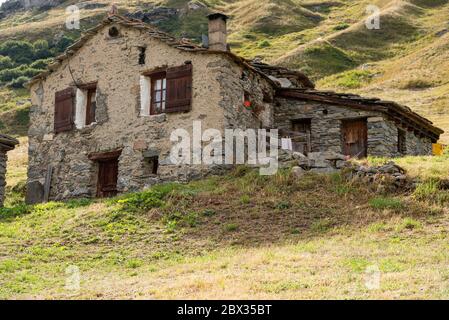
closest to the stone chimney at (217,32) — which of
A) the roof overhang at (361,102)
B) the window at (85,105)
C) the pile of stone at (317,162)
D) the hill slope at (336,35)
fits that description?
the roof overhang at (361,102)

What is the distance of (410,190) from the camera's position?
15.7 metres

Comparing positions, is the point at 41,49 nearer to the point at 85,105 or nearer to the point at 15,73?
the point at 15,73

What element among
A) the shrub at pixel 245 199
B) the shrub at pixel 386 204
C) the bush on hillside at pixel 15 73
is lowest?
the shrub at pixel 386 204

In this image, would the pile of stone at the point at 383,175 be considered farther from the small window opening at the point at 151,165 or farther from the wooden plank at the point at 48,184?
the wooden plank at the point at 48,184

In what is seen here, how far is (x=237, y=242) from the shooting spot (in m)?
13.6

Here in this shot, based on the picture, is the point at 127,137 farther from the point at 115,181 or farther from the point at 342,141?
the point at 342,141

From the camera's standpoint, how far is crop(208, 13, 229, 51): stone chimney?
21147mm

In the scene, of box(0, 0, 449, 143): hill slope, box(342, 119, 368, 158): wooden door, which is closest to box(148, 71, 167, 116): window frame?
box(342, 119, 368, 158): wooden door

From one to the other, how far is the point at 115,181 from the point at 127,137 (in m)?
1.46

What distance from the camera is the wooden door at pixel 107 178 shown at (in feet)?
69.2

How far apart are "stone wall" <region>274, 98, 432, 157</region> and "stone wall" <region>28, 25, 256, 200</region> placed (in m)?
1.40

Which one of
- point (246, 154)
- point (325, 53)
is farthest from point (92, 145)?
point (325, 53)

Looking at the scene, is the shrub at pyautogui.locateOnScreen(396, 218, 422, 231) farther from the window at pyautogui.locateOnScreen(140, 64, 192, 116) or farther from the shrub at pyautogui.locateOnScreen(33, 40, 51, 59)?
the shrub at pyautogui.locateOnScreen(33, 40, 51, 59)

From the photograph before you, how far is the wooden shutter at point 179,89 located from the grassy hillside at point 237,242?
9.01 feet
